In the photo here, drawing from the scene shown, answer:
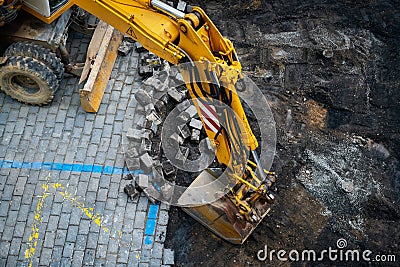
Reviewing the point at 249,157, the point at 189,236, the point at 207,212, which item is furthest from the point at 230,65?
the point at 189,236

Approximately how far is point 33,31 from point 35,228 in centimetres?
367

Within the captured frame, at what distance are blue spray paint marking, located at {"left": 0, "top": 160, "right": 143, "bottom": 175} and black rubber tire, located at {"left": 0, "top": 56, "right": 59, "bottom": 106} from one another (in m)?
1.30

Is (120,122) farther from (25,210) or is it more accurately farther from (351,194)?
(351,194)

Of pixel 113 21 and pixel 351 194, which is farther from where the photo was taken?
pixel 351 194

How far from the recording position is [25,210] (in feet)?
30.0

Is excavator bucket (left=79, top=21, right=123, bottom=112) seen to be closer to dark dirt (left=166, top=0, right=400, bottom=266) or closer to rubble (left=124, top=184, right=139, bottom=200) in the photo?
rubble (left=124, top=184, right=139, bottom=200)

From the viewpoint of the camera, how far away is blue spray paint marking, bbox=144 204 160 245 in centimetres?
900

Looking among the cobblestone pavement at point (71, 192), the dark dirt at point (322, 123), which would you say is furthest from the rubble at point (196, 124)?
the dark dirt at point (322, 123)

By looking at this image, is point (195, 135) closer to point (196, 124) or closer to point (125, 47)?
point (196, 124)

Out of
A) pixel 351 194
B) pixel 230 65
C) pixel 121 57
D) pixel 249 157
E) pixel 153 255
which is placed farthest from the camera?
Answer: pixel 121 57

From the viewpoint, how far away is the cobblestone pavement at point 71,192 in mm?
8836

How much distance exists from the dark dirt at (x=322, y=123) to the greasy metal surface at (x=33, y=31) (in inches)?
149

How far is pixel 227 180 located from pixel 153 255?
5.78 feet

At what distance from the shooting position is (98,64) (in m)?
10.2
